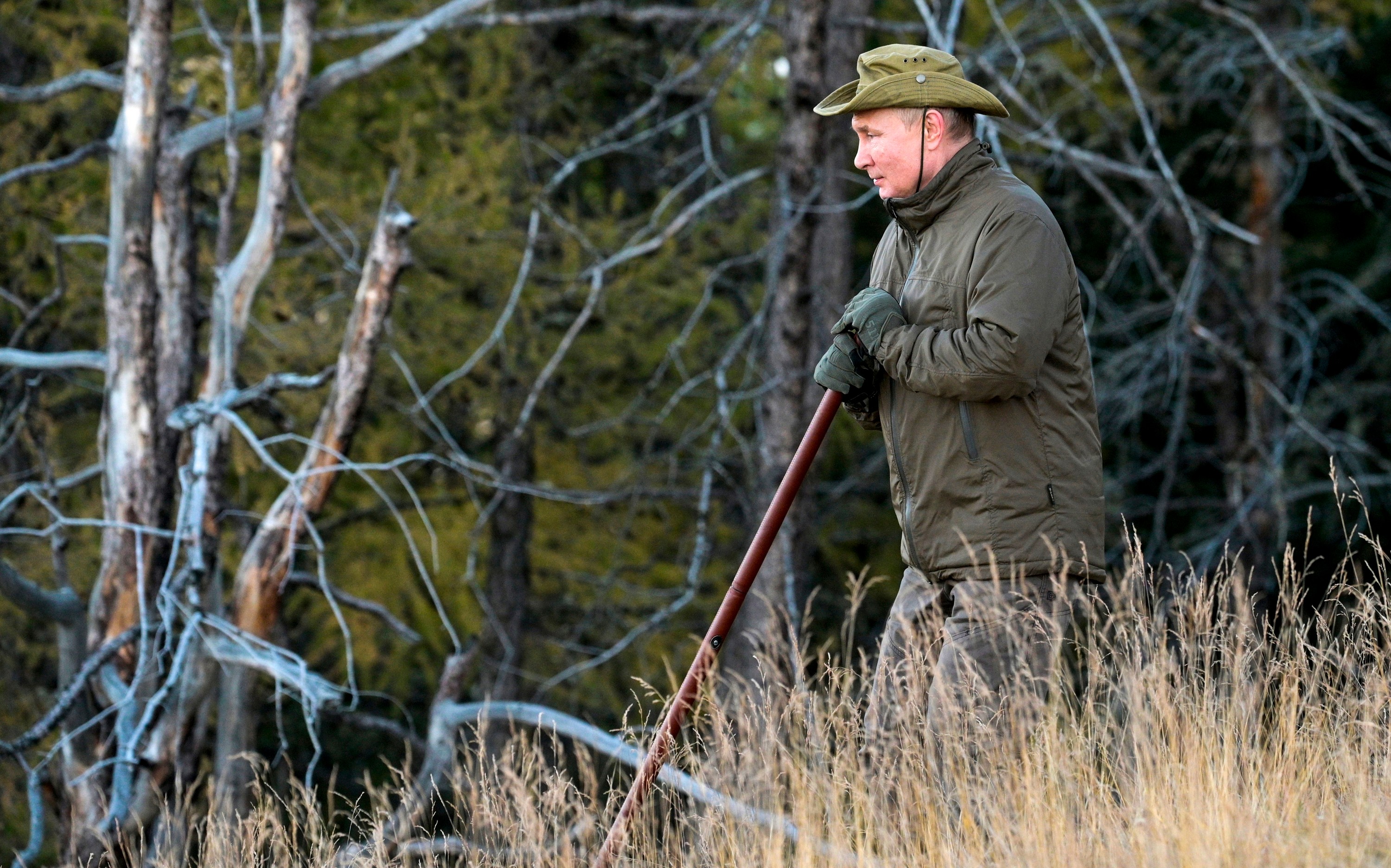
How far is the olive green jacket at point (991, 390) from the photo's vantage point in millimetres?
2885

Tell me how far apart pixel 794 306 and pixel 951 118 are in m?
3.58

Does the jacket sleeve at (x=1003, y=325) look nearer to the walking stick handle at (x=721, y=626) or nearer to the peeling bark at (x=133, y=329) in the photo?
the walking stick handle at (x=721, y=626)

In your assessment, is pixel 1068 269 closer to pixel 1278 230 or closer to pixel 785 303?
pixel 785 303

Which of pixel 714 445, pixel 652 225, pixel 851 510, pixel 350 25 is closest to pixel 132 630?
pixel 714 445

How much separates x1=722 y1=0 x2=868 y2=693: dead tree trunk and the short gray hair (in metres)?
3.21

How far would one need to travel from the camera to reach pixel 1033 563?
9.81ft

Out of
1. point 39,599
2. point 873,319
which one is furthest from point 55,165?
point 873,319

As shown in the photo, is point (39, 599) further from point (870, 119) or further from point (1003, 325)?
point (1003, 325)

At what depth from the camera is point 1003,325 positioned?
9.30ft

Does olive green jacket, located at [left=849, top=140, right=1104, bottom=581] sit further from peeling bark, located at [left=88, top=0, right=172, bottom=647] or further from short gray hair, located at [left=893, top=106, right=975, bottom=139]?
peeling bark, located at [left=88, top=0, right=172, bottom=647]

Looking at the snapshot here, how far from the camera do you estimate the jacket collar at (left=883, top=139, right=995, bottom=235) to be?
10.1 feet

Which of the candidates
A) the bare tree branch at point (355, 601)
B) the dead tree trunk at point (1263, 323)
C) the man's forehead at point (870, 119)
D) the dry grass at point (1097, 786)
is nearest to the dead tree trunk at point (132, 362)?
the bare tree branch at point (355, 601)

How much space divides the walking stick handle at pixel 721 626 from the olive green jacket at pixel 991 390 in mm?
227

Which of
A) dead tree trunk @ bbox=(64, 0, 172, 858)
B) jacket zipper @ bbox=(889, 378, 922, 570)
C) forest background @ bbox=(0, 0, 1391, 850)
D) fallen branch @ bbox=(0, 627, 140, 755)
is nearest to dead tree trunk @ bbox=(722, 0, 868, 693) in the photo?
forest background @ bbox=(0, 0, 1391, 850)
